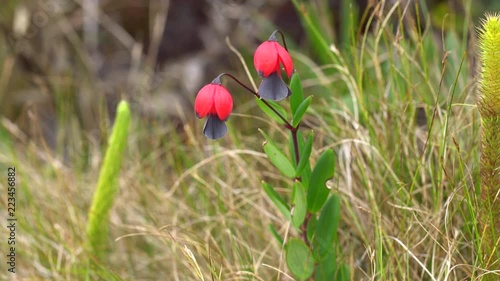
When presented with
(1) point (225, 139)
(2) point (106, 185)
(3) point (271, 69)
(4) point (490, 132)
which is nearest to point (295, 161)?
(3) point (271, 69)

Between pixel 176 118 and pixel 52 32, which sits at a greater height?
pixel 52 32

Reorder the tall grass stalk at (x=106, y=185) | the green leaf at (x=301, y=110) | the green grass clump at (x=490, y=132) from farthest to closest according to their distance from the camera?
the tall grass stalk at (x=106, y=185), the green leaf at (x=301, y=110), the green grass clump at (x=490, y=132)

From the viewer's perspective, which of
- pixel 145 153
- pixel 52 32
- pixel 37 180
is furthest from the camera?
pixel 52 32

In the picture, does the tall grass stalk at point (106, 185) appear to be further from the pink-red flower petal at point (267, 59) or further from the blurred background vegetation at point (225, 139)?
the pink-red flower petal at point (267, 59)

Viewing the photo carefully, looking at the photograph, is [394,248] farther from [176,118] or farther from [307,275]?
[176,118]

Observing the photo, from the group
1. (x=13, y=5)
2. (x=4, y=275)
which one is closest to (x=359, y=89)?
(x=4, y=275)

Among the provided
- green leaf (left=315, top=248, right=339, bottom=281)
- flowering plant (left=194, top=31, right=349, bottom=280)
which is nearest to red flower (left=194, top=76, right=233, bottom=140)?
flowering plant (left=194, top=31, right=349, bottom=280)

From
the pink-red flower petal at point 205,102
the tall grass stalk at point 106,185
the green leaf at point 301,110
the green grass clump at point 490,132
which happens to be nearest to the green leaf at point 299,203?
the green leaf at point 301,110
